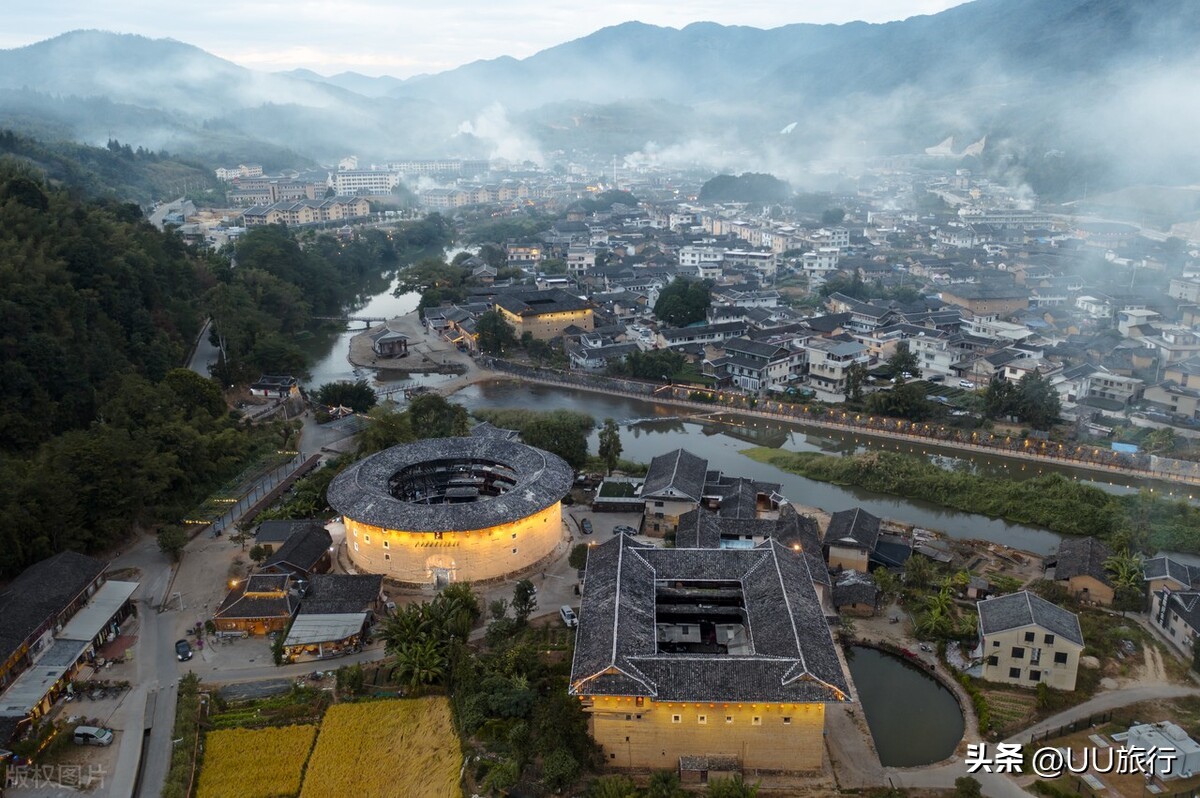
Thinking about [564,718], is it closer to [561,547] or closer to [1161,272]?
[561,547]

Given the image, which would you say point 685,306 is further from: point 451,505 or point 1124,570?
point 1124,570

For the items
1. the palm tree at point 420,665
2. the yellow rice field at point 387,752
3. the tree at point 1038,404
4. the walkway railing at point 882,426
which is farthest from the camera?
the tree at point 1038,404

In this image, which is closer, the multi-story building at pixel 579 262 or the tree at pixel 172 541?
the tree at pixel 172 541

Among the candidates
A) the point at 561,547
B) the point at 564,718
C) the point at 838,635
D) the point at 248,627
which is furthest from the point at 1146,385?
the point at 248,627

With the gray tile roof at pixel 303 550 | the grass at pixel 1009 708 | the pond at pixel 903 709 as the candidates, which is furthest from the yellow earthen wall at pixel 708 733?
the gray tile roof at pixel 303 550

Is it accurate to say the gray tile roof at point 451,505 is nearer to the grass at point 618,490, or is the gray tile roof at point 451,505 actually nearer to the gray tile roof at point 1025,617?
the grass at point 618,490
